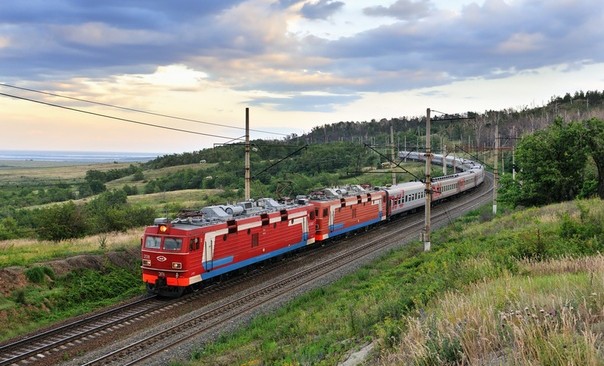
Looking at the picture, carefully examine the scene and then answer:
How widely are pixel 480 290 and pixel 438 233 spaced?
2700cm

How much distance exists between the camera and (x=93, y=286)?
23797 millimetres

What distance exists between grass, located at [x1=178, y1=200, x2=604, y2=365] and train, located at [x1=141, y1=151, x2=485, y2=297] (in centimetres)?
542

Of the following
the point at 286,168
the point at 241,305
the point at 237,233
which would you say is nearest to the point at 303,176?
the point at 286,168

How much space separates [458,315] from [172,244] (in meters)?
17.0

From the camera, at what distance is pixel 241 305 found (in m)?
21.9

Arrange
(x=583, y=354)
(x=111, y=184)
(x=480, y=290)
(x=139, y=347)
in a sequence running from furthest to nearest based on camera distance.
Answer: (x=111, y=184), (x=139, y=347), (x=480, y=290), (x=583, y=354)

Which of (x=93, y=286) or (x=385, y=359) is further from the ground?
(x=385, y=359)

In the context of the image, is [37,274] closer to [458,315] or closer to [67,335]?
[67,335]

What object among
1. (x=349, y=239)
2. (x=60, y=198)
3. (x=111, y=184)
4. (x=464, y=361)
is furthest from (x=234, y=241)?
(x=111, y=184)

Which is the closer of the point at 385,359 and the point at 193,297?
the point at 385,359

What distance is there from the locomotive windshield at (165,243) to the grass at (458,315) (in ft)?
19.2

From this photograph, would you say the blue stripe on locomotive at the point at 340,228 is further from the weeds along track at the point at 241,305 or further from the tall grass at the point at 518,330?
the tall grass at the point at 518,330

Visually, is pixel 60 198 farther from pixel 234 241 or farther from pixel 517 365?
pixel 517 365

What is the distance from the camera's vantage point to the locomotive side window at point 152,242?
76.9 feet
